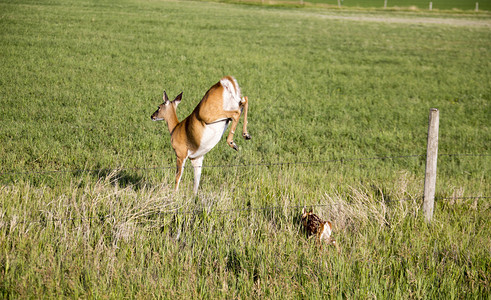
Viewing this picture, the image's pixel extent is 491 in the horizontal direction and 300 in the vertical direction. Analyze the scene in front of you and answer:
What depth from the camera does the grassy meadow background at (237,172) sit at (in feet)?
14.4

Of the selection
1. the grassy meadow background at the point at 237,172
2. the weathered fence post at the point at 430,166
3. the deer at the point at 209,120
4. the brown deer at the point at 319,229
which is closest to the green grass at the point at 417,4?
the grassy meadow background at the point at 237,172

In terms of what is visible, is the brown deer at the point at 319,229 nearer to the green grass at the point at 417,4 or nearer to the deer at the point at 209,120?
the deer at the point at 209,120

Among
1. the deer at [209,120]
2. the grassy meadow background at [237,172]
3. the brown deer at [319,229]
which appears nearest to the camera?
the grassy meadow background at [237,172]

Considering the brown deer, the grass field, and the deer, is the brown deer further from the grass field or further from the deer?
the grass field

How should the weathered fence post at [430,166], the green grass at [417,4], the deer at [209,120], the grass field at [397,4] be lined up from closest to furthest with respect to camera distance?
the deer at [209,120] → the weathered fence post at [430,166] → the grass field at [397,4] → the green grass at [417,4]

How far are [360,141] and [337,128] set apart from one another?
90cm

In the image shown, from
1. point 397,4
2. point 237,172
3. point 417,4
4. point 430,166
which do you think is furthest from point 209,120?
point 417,4

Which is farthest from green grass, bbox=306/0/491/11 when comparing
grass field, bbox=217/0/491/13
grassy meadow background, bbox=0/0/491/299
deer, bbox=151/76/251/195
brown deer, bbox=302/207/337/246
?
brown deer, bbox=302/207/337/246

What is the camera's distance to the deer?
459 centimetres

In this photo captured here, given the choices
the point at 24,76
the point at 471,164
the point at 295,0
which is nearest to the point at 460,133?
the point at 471,164

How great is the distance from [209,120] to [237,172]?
3038 millimetres

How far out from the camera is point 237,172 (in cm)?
768

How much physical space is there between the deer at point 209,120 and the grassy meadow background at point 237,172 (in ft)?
2.39

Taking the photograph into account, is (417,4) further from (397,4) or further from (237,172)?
(237,172)
